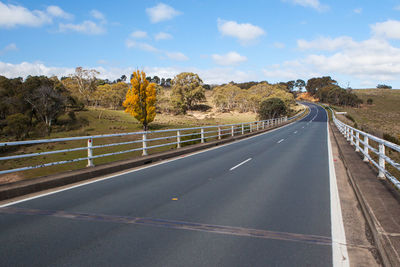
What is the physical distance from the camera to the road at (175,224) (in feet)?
12.8

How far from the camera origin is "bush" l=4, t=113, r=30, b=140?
5097cm

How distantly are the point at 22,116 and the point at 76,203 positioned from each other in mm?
54559

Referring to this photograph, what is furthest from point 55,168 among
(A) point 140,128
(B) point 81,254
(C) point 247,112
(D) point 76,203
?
(C) point 247,112

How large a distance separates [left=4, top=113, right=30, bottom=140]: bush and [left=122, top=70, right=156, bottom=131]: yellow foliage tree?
19.7 meters

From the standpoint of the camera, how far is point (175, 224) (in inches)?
200

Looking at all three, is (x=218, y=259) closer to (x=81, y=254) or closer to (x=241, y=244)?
(x=241, y=244)

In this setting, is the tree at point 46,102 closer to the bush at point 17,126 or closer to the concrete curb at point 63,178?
the bush at point 17,126

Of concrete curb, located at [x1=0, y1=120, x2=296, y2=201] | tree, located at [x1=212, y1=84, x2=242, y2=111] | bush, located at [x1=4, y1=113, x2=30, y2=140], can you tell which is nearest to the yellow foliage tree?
bush, located at [x1=4, y1=113, x2=30, y2=140]

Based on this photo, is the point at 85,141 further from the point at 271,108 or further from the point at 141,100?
the point at 271,108

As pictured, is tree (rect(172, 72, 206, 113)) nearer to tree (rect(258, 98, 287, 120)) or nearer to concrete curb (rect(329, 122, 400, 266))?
tree (rect(258, 98, 287, 120))

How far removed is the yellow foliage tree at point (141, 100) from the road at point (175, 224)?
55.9m

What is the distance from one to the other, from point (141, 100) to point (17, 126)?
23604 mm

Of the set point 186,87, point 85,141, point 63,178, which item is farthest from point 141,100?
point 63,178

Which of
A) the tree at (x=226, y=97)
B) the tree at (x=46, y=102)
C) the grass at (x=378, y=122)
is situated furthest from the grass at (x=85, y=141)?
the grass at (x=378, y=122)
